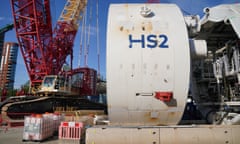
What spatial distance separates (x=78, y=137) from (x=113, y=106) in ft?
8.90

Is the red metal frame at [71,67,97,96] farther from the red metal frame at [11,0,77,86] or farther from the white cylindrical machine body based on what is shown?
the white cylindrical machine body

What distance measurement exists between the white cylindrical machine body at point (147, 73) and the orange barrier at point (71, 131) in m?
2.43

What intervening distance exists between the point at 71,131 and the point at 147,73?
3.92 metres

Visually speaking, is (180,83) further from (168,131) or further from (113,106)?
(113,106)

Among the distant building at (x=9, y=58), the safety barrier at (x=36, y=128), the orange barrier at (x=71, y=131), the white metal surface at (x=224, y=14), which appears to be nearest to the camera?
the white metal surface at (x=224, y=14)

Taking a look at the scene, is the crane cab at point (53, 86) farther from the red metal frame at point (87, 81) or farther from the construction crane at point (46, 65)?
the red metal frame at point (87, 81)

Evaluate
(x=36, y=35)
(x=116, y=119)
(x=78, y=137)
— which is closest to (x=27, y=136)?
(x=78, y=137)

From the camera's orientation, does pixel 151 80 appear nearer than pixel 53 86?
Yes

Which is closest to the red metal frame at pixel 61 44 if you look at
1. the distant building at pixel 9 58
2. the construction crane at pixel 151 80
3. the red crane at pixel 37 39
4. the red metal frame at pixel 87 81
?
the red crane at pixel 37 39

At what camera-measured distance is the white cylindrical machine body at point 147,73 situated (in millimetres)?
4594

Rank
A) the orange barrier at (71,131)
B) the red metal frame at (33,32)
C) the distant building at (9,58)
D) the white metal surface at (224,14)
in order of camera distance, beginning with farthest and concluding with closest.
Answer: the distant building at (9,58), the red metal frame at (33,32), the orange barrier at (71,131), the white metal surface at (224,14)

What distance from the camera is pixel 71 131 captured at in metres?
6.59

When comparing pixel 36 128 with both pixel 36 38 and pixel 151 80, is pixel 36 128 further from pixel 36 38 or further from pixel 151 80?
pixel 36 38

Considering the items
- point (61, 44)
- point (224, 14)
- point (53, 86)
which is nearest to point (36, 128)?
point (224, 14)
